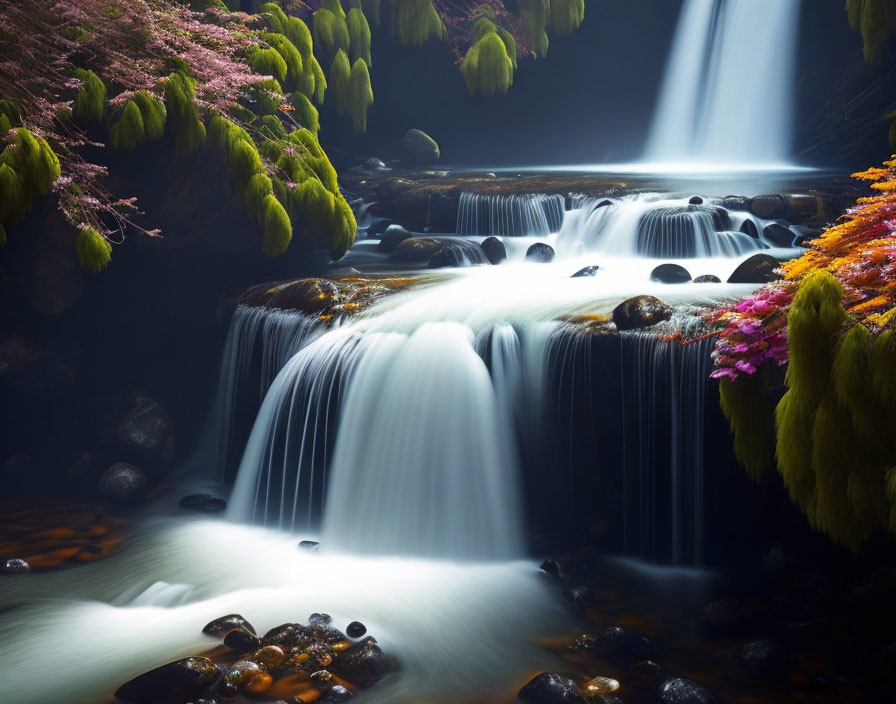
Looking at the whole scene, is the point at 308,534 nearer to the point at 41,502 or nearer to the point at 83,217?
the point at 41,502

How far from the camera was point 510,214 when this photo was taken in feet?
40.8

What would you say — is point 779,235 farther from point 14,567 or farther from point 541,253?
point 14,567

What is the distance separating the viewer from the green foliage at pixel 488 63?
1471 centimetres

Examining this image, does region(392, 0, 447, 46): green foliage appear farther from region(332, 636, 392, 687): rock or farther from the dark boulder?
region(332, 636, 392, 687): rock

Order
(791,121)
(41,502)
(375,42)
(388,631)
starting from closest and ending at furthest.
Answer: (388,631)
(41,502)
(791,121)
(375,42)

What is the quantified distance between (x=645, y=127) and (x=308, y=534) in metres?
16.5

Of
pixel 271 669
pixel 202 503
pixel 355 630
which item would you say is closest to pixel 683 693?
pixel 355 630

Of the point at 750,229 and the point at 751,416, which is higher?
the point at 750,229

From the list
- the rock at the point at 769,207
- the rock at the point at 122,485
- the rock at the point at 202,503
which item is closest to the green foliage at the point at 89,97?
A: the rock at the point at 122,485

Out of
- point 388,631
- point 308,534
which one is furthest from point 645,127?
point 388,631

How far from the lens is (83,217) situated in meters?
7.34

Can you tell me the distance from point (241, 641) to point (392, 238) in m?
8.11

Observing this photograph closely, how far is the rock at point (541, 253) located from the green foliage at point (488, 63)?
5.33 meters

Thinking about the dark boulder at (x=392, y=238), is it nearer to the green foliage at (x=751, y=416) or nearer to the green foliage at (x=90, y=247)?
the green foliage at (x=90, y=247)
